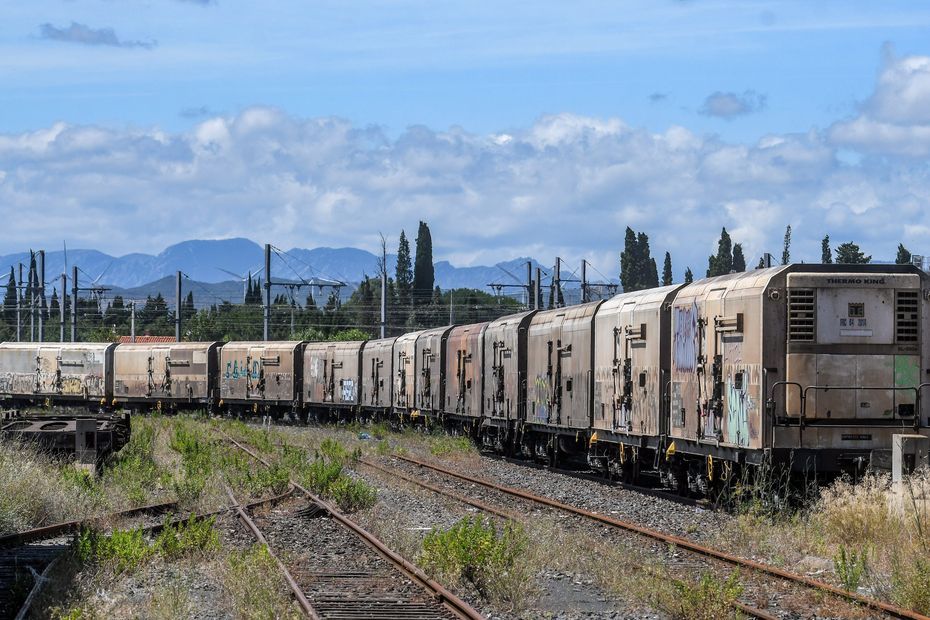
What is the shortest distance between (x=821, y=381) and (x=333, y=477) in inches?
310

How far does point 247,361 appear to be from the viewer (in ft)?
184

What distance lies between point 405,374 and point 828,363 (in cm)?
2835

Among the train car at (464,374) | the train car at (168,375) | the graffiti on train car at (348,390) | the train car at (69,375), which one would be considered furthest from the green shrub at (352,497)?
the train car at (69,375)

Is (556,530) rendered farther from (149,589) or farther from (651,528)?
(149,589)

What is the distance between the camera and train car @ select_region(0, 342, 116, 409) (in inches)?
2351

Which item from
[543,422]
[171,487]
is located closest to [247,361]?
[543,422]

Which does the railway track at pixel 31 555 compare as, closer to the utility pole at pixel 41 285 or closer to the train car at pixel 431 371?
the train car at pixel 431 371

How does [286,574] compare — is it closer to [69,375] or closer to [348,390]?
[348,390]

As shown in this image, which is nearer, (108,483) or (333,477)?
(333,477)

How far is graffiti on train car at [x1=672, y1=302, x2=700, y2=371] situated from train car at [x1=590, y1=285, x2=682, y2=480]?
19.1 inches

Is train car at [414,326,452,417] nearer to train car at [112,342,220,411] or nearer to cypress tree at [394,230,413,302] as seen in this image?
train car at [112,342,220,411]

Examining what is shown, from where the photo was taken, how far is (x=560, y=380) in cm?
2616

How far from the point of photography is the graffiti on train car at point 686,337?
19047mm

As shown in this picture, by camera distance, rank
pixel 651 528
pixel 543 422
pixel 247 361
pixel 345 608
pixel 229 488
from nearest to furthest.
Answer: pixel 345 608
pixel 651 528
pixel 229 488
pixel 543 422
pixel 247 361
